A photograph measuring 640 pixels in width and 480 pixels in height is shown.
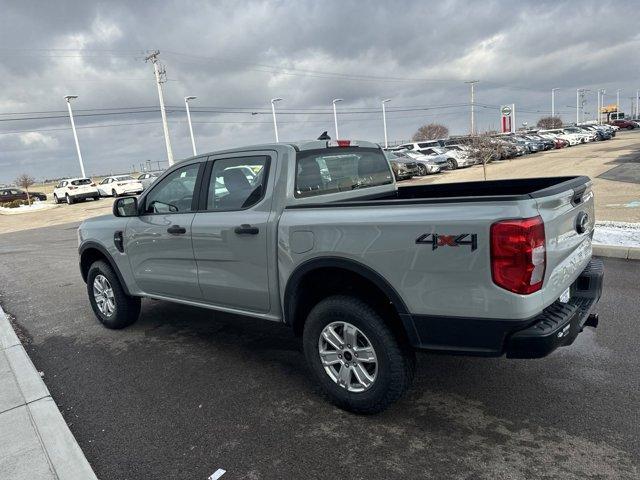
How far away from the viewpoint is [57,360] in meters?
4.91

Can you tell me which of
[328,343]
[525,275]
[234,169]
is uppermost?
[234,169]

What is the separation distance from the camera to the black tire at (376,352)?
316 cm

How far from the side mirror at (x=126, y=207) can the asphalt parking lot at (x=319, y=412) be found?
4.38ft

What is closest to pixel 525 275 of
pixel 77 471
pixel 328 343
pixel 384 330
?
pixel 384 330

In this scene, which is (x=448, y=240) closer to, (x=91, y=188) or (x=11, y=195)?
(x=91, y=188)

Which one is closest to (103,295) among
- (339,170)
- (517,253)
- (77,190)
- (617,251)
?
(339,170)

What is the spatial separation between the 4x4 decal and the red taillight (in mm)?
103

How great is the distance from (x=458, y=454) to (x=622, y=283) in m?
4.11

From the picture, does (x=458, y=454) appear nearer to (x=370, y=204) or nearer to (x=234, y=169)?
(x=370, y=204)

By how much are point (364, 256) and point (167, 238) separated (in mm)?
2230

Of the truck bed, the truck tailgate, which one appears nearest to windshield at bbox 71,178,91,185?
the truck bed

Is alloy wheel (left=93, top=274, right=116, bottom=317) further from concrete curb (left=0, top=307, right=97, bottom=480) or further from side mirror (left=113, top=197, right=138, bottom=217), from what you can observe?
concrete curb (left=0, top=307, right=97, bottom=480)

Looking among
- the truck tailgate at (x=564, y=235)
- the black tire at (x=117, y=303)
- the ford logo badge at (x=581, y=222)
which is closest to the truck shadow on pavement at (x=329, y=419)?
the black tire at (x=117, y=303)

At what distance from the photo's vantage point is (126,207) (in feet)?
16.5
